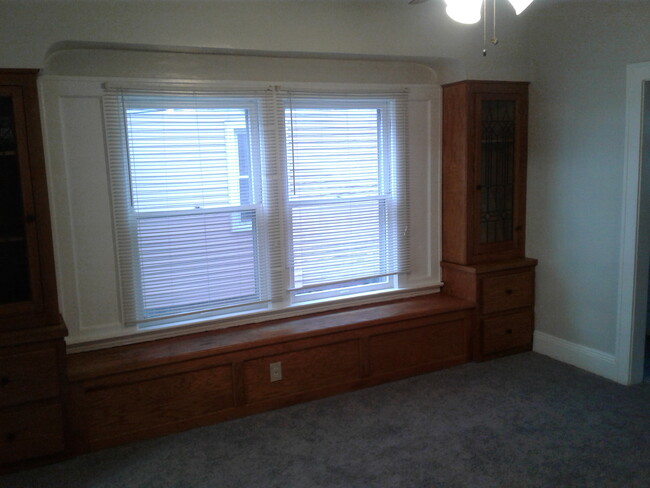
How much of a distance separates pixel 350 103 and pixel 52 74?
5.90 feet

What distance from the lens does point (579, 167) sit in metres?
3.65

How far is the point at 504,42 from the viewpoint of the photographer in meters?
3.83

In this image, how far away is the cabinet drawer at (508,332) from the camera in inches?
154

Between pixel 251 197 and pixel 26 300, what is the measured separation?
4.58ft

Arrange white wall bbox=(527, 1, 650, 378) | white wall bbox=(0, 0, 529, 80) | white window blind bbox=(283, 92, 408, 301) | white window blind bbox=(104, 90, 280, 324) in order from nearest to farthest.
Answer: white wall bbox=(0, 0, 529, 80) → white window blind bbox=(104, 90, 280, 324) → white wall bbox=(527, 1, 650, 378) → white window blind bbox=(283, 92, 408, 301)

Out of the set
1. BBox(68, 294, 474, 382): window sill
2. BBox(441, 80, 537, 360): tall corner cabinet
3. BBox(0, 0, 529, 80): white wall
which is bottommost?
BBox(68, 294, 474, 382): window sill

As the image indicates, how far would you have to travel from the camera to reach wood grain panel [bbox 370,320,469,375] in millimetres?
3580

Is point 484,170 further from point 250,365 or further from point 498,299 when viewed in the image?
point 250,365

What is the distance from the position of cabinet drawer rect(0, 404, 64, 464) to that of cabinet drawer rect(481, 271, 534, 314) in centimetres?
278

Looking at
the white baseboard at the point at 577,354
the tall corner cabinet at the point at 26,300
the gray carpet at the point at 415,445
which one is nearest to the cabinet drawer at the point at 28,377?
the tall corner cabinet at the point at 26,300

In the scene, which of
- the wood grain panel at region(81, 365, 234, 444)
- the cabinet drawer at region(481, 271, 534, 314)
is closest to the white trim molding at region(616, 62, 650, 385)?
the cabinet drawer at region(481, 271, 534, 314)

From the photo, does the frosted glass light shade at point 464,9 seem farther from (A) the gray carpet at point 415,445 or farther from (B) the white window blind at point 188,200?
(A) the gray carpet at point 415,445

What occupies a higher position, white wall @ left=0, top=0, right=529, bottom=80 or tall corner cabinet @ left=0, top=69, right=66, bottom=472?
white wall @ left=0, top=0, right=529, bottom=80

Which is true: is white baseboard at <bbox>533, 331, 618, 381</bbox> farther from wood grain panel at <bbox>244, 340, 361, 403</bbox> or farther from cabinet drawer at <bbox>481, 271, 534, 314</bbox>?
wood grain panel at <bbox>244, 340, 361, 403</bbox>
